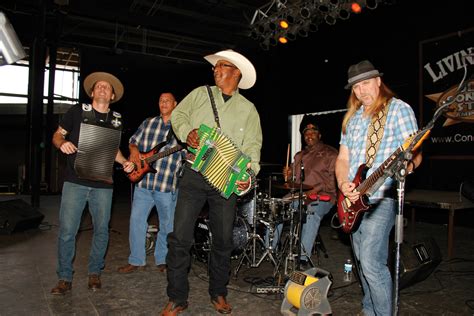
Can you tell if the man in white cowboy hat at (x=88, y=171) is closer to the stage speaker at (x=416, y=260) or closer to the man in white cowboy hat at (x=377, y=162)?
the man in white cowboy hat at (x=377, y=162)

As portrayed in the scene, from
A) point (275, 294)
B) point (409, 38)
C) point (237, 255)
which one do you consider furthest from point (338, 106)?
point (275, 294)

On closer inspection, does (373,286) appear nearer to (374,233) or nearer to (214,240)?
(374,233)

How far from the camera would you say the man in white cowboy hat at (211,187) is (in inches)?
129

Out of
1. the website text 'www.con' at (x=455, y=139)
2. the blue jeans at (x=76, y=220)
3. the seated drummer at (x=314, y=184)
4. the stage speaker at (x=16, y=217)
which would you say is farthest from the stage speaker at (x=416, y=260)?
the stage speaker at (x=16, y=217)

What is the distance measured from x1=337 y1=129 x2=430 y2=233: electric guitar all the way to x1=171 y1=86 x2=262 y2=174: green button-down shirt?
89 centimetres

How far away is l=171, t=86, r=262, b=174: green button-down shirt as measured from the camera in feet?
11.3

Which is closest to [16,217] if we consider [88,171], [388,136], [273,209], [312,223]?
[88,171]

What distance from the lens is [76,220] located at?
3.79 m

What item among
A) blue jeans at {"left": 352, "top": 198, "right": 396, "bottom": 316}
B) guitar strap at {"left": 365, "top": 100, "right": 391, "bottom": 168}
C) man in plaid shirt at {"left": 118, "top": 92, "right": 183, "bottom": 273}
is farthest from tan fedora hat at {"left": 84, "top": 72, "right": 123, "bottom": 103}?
blue jeans at {"left": 352, "top": 198, "right": 396, "bottom": 316}

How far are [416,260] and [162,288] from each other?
2843 millimetres

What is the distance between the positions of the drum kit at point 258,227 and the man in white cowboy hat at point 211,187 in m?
1.51

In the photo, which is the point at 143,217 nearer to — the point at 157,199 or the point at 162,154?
the point at 157,199

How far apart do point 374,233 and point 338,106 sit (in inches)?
300

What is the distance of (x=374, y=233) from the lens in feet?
8.93
